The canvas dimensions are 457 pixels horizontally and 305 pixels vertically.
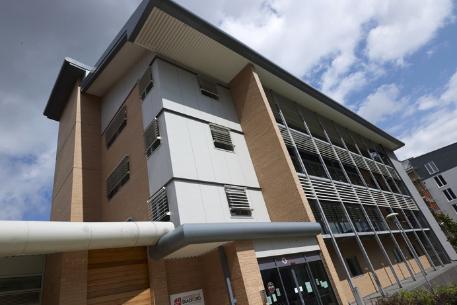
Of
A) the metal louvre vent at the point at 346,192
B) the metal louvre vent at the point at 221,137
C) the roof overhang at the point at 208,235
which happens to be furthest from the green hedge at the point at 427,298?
the metal louvre vent at the point at 221,137

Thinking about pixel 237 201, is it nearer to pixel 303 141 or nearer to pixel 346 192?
pixel 303 141

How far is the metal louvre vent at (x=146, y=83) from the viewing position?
1480 centimetres

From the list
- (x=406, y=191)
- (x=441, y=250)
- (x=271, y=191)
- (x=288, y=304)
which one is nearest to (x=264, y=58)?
(x=271, y=191)

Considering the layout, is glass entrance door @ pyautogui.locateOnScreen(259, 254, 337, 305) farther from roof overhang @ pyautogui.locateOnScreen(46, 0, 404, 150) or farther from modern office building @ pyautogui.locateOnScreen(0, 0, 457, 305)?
roof overhang @ pyautogui.locateOnScreen(46, 0, 404, 150)

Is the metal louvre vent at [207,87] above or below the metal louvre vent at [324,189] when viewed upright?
above

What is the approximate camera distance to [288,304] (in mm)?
10391

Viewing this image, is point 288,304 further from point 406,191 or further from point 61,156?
point 406,191

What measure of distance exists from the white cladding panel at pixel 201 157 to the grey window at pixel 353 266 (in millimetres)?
8380

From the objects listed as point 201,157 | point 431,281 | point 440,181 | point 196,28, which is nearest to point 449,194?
point 440,181

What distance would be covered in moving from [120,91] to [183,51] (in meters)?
→ 4.89

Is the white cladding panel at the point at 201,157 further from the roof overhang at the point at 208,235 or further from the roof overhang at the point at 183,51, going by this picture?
the roof overhang at the point at 183,51

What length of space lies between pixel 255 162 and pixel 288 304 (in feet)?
22.6

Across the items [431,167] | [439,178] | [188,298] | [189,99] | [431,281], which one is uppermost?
[431,167]

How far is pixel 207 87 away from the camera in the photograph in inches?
650
